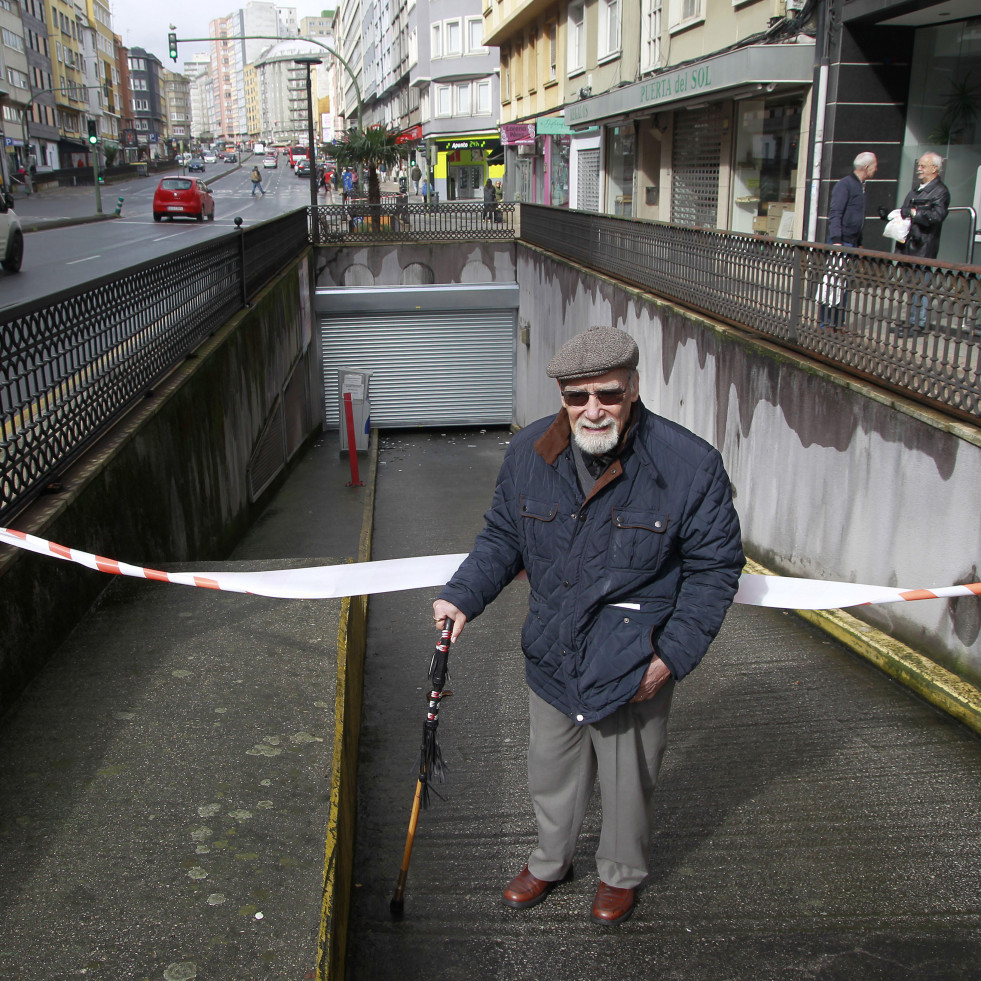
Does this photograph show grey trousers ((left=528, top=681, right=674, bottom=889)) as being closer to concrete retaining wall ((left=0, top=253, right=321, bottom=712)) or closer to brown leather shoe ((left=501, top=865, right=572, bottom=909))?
brown leather shoe ((left=501, top=865, right=572, bottom=909))

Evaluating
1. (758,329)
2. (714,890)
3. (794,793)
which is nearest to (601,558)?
(714,890)

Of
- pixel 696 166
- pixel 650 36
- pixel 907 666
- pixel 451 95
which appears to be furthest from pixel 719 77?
pixel 451 95

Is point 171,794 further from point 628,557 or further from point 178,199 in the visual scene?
point 178,199

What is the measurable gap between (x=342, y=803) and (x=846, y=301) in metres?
4.69

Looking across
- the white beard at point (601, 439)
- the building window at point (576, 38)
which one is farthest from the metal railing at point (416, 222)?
the white beard at point (601, 439)

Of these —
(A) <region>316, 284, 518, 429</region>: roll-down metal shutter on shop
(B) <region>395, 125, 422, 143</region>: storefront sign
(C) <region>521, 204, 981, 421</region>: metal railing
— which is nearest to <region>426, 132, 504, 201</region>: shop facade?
(B) <region>395, 125, 422, 143</region>: storefront sign

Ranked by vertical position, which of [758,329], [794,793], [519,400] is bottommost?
[519,400]

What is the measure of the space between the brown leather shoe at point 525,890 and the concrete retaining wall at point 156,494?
1.89 meters

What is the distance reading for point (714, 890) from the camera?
3289 millimetres

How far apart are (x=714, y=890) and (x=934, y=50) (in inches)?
460

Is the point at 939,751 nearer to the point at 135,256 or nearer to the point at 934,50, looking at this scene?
the point at 934,50

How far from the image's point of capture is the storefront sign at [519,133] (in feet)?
105

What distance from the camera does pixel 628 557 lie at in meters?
2.72

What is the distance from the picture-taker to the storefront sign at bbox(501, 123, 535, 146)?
1254 inches
